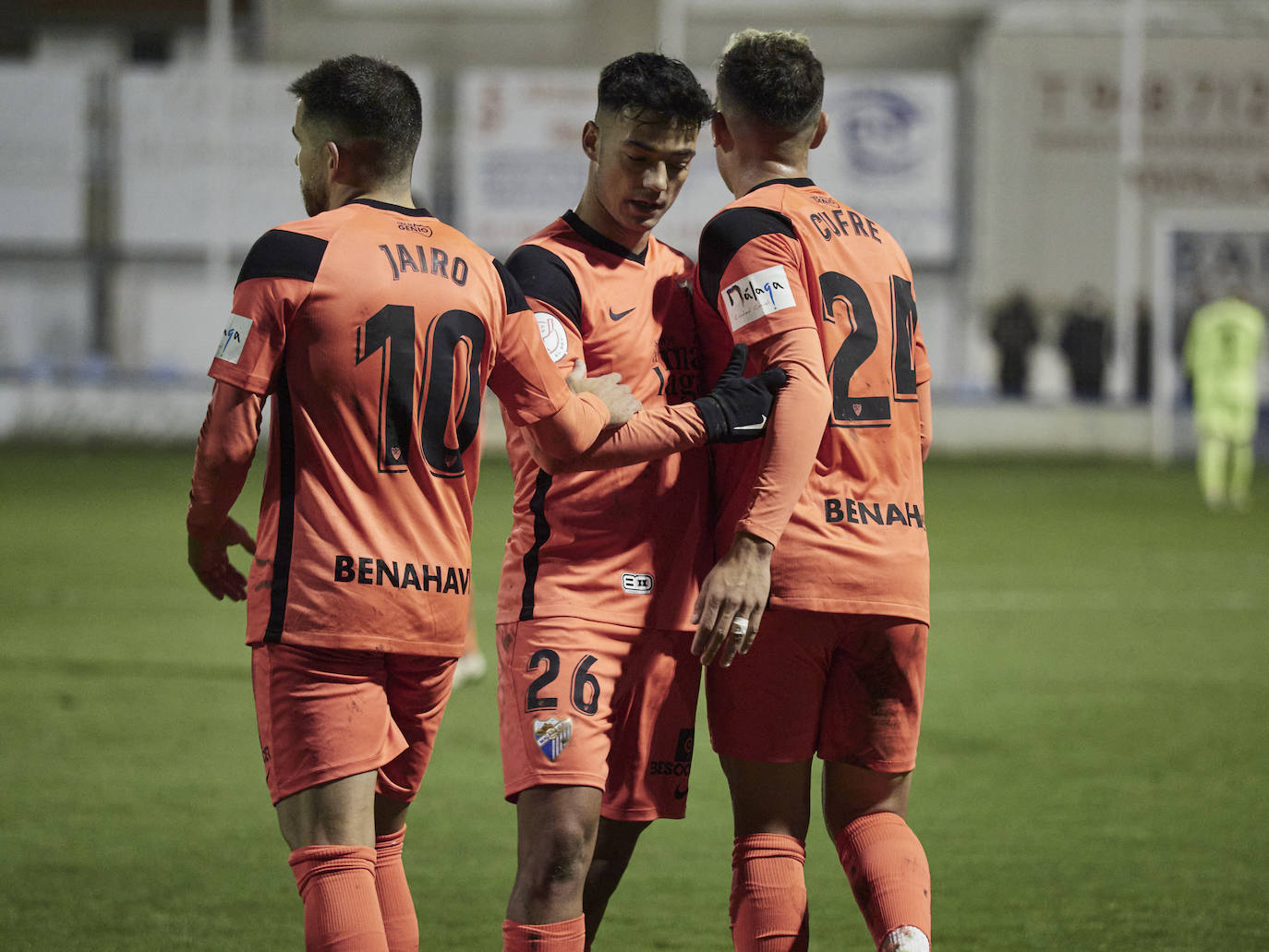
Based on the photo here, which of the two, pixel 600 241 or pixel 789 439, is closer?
pixel 789 439

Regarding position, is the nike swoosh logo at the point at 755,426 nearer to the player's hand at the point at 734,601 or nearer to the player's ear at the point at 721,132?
the player's hand at the point at 734,601

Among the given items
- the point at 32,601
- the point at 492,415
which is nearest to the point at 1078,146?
the point at 492,415

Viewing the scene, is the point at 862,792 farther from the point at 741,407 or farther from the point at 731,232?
the point at 731,232

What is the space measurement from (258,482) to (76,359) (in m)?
12.1

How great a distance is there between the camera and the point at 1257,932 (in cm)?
419

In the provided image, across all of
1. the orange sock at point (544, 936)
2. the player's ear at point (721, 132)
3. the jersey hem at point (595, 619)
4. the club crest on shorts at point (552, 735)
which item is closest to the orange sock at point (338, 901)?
the orange sock at point (544, 936)

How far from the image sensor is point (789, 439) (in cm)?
304

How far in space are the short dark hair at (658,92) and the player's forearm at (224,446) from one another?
0.96m

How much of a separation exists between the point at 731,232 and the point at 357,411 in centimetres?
80

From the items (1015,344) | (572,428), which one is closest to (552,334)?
(572,428)

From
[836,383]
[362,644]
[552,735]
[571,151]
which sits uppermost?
[571,151]

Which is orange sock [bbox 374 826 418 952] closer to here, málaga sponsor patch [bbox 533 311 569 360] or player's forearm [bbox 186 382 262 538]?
player's forearm [bbox 186 382 262 538]

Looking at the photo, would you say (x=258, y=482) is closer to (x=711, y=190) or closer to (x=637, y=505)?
(x=711, y=190)

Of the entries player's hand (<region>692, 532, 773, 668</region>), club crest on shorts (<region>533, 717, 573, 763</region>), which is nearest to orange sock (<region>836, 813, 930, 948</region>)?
player's hand (<region>692, 532, 773, 668</region>)
